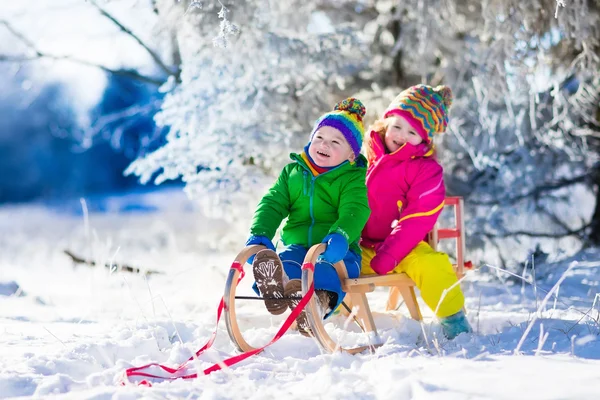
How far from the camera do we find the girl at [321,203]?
3.08 m

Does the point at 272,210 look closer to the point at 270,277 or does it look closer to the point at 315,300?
the point at 270,277

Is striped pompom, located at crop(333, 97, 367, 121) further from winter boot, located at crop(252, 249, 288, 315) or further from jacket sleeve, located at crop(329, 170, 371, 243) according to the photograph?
winter boot, located at crop(252, 249, 288, 315)

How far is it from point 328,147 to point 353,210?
39cm

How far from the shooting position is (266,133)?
5121 mm

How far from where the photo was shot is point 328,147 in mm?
3295

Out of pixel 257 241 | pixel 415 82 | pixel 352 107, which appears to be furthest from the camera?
pixel 415 82

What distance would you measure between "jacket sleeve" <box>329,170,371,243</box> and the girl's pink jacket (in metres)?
0.32

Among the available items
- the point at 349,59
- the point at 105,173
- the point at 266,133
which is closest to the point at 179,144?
the point at 266,133

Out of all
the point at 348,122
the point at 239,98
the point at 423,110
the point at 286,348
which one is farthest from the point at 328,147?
the point at 239,98

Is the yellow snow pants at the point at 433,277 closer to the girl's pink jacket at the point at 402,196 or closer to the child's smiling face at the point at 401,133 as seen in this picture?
the girl's pink jacket at the point at 402,196

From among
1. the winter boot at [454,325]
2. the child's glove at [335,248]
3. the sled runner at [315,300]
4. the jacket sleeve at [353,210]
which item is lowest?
the winter boot at [454,325]

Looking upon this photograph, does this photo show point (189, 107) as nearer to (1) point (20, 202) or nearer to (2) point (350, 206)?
(2) point (350, 206)

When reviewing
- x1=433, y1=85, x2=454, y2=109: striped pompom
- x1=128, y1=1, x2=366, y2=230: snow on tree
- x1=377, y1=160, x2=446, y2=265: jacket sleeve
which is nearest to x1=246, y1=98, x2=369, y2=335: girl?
x1=377, y1=160, x2=446, y2=265: jacket sleeve

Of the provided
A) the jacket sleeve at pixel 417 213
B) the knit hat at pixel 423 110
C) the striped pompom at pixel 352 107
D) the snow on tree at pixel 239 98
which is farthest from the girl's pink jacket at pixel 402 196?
the snow on tree at pixel 239 98
